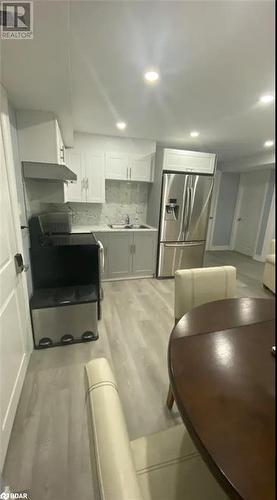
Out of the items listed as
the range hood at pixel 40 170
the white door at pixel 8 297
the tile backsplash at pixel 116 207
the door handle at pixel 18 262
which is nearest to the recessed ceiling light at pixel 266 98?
the white door at pixel 8 297

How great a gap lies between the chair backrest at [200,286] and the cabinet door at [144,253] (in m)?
2.00

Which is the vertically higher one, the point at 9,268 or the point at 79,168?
the point at 79,168

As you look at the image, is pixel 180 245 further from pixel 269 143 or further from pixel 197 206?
pixel 269 143

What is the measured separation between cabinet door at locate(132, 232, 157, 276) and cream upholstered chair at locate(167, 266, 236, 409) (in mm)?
1999

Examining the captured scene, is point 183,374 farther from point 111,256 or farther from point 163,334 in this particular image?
point 111,256

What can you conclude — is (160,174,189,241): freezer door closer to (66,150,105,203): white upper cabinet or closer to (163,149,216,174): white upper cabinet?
(163,149,216,174): white upper cabinet

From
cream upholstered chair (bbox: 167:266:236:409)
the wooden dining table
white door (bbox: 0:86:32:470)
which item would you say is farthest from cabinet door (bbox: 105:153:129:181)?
the wooden dining table

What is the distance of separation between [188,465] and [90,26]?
6.85 feet

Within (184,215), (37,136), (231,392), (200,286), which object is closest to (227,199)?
(200,286)

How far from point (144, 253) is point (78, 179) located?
154 cm

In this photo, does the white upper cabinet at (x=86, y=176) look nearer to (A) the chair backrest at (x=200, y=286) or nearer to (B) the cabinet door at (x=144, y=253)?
(B) the cabinet door at (x=144, y=253)

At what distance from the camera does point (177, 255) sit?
3.61m

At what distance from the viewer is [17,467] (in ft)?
3.73

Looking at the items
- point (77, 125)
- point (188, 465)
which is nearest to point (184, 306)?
point (188, 465)
